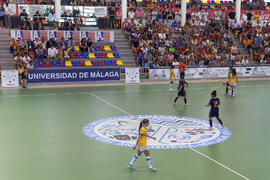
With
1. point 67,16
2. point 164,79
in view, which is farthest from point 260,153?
point 67,16

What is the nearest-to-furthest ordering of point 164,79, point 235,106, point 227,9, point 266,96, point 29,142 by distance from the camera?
point 29,142 → point 235,106 → point 266,96 → point 164,79 → point 227,9

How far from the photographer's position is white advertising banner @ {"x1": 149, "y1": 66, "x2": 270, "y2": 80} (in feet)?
110

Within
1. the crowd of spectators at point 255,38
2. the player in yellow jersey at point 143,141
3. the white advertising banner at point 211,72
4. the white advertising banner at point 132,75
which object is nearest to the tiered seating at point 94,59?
the white advertising banner at point 132,75

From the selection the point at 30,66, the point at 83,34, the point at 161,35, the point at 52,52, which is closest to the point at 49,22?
the point at 83,34

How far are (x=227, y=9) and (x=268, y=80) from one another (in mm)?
17287

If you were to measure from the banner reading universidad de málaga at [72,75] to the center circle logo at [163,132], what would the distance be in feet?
42.0

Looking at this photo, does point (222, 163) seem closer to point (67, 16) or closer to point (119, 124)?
Result: point (119, 124)

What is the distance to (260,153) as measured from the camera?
13.5 metres

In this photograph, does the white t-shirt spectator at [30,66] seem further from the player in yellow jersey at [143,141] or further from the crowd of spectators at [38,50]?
the player in yellow jersey at [143,141]

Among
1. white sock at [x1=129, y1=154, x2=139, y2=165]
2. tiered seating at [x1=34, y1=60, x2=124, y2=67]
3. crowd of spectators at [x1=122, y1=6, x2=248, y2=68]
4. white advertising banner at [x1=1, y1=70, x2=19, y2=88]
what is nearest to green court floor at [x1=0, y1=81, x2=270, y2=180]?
white sock at [x1=129, y1=154, x2=139, y2=165]

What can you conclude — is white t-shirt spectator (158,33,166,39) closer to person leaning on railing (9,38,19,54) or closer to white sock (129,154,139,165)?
person leaning on railing (9,38,19,54)

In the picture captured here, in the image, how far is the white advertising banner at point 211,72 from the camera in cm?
3347

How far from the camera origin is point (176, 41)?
38.1m

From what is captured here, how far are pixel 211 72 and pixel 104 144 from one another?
2283 centimetres
